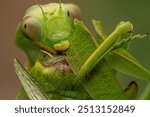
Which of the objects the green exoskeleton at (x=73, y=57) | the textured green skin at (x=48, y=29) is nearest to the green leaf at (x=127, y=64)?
the green exoskeleton at (x=73, y=57)

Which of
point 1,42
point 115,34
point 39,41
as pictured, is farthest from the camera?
point 1,42

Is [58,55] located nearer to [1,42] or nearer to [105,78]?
[105,78]

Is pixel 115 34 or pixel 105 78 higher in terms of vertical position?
pixel 115 34

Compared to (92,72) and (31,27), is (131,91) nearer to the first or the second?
(92,72)

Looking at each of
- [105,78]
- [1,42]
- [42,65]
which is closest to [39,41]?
[42,65]

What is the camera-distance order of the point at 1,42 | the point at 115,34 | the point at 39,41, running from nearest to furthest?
the point at 115,34
the point at 39,41
the point at 1,42

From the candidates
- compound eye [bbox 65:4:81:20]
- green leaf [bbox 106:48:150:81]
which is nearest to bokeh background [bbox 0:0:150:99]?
compound eye [bbox 65:4:81:20]

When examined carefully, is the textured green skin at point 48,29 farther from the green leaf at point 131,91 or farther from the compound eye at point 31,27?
the green leaf at point 131,91
